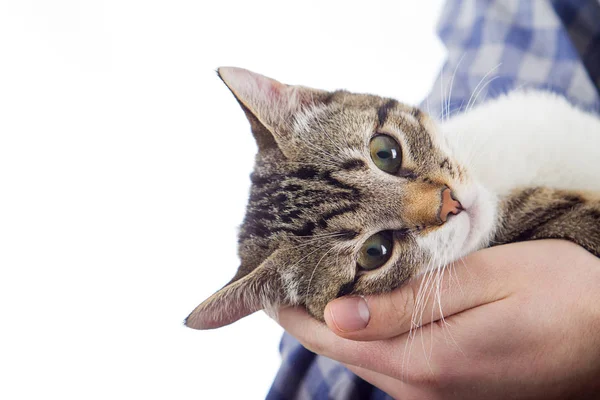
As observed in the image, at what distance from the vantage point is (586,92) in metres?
1.68

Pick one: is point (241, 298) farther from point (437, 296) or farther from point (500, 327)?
point (500, 327)

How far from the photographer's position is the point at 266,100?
1.24 meters

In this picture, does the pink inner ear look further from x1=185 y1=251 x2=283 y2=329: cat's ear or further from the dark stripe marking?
x1=185 y1=251 x2=283 y2=329: cat's ear

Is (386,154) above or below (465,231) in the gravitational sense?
above

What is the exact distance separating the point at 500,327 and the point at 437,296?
0.17 metres

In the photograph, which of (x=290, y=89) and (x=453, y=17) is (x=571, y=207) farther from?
(x=453, y=17)

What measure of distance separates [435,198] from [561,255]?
1.21ft

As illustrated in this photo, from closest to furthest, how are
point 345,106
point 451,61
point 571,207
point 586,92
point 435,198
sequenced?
point 435,198
point 571,207
point 345,106
point 586,92
point 451,61

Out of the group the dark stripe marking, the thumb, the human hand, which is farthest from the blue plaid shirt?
the thumb

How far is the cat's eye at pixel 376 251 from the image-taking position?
1084mm

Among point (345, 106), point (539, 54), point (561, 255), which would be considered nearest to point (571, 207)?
point (561, 255)

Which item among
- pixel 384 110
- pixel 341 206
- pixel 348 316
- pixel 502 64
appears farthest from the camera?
pixel 502 64

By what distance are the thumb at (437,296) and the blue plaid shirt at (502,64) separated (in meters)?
0.63

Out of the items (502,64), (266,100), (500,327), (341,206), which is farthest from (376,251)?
(502,64)
